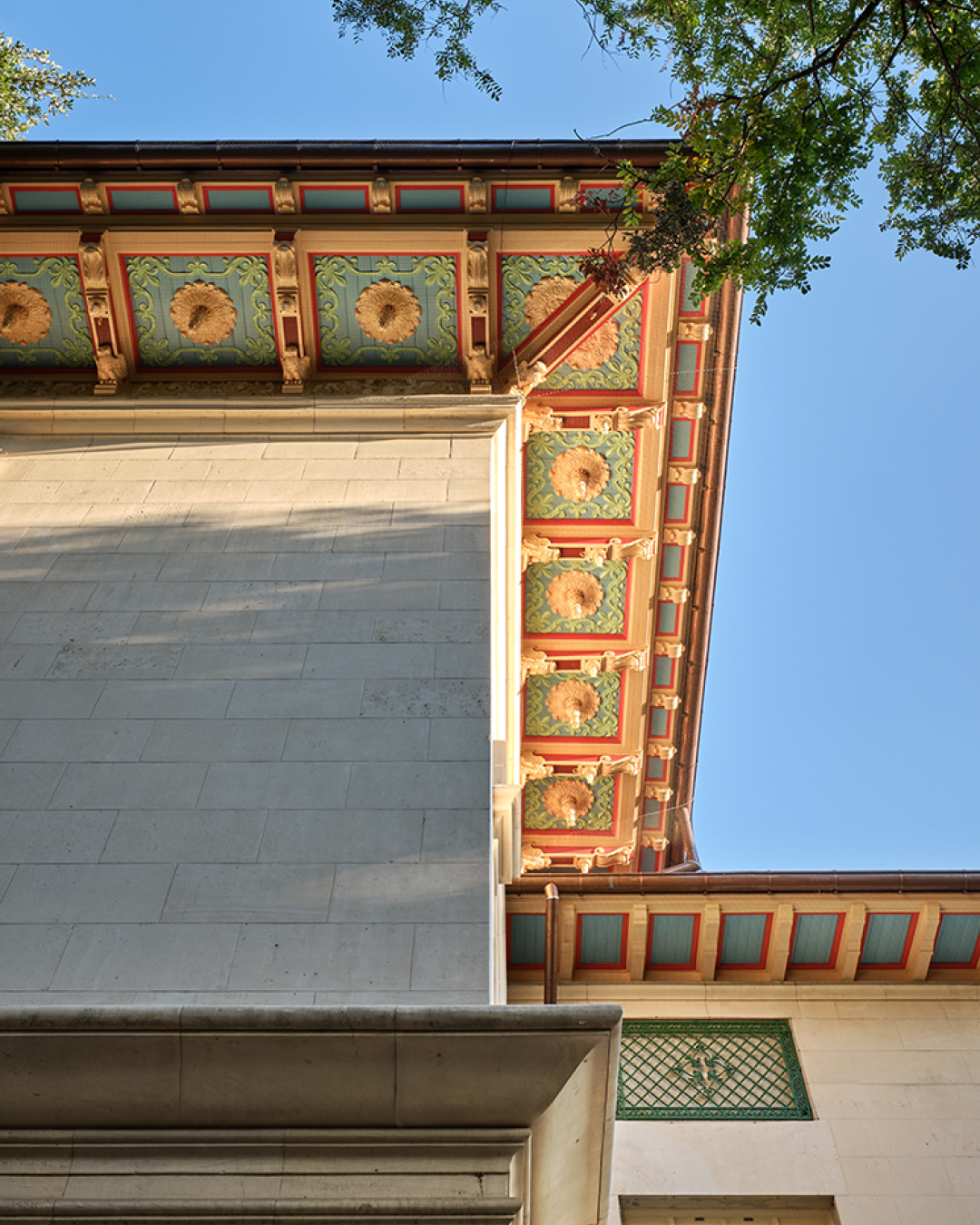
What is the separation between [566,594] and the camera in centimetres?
1340

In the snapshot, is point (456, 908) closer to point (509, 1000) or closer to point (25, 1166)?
point (25, 1166)

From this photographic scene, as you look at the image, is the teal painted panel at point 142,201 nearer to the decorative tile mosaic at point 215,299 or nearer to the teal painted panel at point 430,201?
the decorative tile mosaic at point 215,299

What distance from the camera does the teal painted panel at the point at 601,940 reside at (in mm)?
9992

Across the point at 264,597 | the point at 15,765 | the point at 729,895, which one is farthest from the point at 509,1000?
the point at 15,765

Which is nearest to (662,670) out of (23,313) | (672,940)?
(672,940)

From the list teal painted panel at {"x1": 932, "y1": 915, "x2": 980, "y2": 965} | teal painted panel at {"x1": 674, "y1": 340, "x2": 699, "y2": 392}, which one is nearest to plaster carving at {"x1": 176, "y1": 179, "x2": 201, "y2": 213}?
teal painted panel at {"x1": 674, "y1": 340, "x2": 699, "y2": 392}

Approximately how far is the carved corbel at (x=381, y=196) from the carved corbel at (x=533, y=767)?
22.8 ft

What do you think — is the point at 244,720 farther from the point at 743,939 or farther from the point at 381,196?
the point at 381,196

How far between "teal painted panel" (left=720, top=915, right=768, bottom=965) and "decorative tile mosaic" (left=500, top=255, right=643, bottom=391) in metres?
5.47

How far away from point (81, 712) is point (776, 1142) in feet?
20.1

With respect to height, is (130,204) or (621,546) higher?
(130,204)

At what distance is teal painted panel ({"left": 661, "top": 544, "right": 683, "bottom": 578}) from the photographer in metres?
13.2

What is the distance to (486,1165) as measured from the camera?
4551mm

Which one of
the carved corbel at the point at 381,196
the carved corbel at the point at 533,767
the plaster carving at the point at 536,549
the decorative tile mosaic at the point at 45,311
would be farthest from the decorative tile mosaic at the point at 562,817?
the decorative tile mosaic at the point at 45,311
